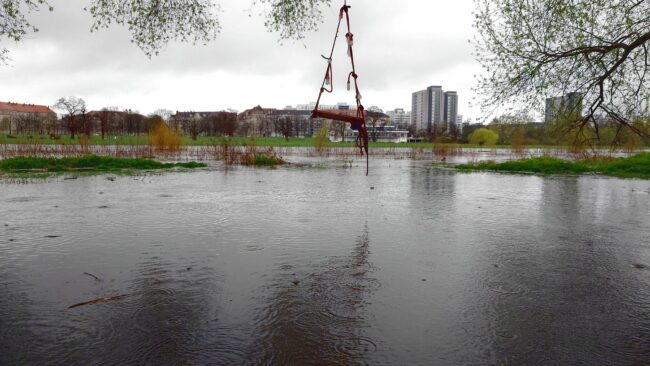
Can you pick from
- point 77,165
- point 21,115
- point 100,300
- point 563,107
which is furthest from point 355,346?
point 21,115

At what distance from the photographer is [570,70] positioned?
1186 centimetres

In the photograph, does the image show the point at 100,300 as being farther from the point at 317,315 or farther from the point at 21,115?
the point at 21,115

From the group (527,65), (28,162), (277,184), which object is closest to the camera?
(527,65)

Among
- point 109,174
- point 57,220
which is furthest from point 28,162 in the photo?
point 57,220

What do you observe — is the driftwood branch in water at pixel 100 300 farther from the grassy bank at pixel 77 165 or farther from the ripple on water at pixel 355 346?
the grassy bank at pixel 77 165

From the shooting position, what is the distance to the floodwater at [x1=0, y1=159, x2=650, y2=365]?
3666 millimetres

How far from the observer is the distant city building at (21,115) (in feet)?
418

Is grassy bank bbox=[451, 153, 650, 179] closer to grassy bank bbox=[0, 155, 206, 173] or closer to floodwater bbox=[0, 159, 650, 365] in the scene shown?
floodwater bbox=[0, 159, 650, 365]

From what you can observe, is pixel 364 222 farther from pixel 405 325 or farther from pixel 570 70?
pixel 570 70

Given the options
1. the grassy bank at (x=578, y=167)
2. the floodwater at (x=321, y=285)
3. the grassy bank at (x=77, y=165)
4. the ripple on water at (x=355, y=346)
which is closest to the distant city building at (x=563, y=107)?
the floodwater at (x=321, y=285)

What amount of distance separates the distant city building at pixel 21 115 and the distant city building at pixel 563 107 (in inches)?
5477

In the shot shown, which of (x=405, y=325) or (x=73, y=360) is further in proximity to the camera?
(x=405, y=325)

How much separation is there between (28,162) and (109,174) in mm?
4733

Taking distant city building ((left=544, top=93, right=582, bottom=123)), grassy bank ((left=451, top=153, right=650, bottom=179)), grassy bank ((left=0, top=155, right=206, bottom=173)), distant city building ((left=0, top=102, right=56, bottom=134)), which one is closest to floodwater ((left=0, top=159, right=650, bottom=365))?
distant city building ((left=544, top=93, right=582, bottom=123))
